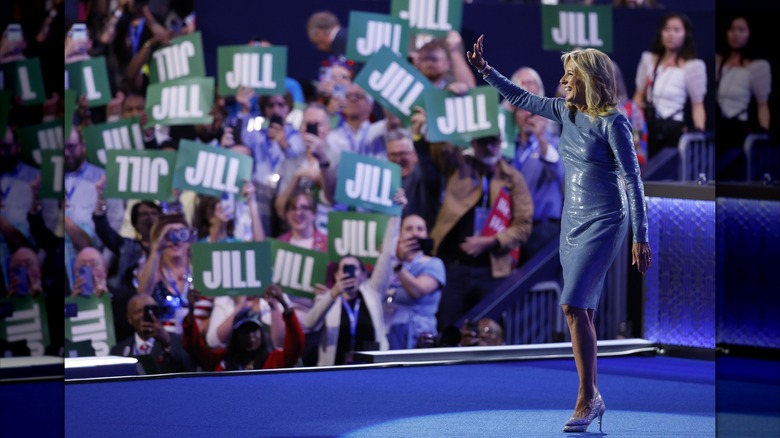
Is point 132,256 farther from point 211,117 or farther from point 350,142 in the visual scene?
point 350,142

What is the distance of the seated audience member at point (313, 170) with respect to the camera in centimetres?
730

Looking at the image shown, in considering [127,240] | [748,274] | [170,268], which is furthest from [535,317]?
[748,274]

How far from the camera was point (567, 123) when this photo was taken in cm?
524

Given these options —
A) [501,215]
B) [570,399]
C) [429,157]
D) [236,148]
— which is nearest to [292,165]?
[236,148]

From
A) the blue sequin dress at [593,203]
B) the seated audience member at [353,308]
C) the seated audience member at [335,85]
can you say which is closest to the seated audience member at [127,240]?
the seated audience member at [353,308]

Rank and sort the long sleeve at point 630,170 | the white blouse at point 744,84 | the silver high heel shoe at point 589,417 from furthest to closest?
the silver high heel shoe at point 589,417
the long sleeve at point 630,170
the white blouse at point 744,84

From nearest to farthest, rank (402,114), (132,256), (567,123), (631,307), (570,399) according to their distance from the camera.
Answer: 1. (567,123)
2. (570,399)
3. (132,256)
4. (402,114)
5. (631,307)

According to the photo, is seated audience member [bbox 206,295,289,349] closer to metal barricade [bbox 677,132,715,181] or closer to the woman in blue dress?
the woman in blue dress

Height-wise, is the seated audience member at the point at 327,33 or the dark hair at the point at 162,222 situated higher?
the seated audience member at the point at 327,33

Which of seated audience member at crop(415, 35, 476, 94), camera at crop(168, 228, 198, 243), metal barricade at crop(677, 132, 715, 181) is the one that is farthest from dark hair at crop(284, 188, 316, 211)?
metal barricade at crop(677, 132, 715, 181)

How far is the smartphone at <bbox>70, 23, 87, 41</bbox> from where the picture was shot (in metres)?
6.85

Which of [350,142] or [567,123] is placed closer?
[567,123]

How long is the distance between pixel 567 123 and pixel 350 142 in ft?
7.84

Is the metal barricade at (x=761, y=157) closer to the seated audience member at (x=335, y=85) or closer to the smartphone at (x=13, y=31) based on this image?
the smartphone at (x=13, y=31)
